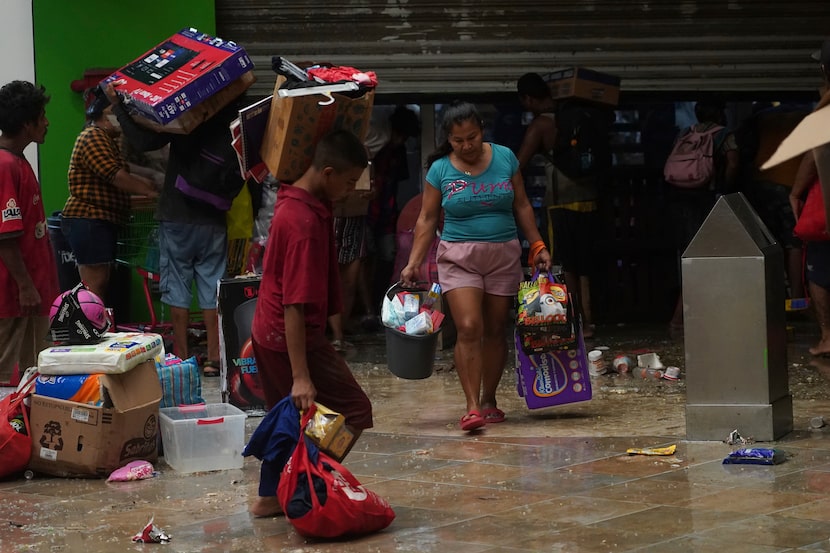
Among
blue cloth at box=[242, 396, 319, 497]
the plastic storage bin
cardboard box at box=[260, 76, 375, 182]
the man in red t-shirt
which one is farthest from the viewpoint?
the man in red t-shirt

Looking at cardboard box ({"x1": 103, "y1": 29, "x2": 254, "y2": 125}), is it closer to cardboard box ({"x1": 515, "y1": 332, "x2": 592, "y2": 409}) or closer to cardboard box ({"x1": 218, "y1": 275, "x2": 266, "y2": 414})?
cardboard box ({"x1": 218, "y1": 275, "x2": 266, "y2": 414})

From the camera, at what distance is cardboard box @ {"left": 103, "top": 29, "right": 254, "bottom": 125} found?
345 inches

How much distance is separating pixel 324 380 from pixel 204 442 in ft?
4.69

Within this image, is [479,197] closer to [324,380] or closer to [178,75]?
[324,380]

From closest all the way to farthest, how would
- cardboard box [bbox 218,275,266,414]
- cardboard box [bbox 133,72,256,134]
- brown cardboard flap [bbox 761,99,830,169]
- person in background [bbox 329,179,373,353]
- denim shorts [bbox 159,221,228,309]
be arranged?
brown cardboard flap [bbox 761,99,830,169] < cardboard box [bbox 218,275,266,414] < cardboard box [bbox 133,72,256,134] < denim shorts [bbox 159,221,228,309] < person in background [bbox 329,179,373,353]

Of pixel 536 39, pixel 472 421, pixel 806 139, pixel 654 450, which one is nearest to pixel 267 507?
pixel 472 421

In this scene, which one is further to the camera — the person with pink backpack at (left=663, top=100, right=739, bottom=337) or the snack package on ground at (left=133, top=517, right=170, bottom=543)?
the person with pink backpack at (left=663, top=100, right=739, bottom=337)

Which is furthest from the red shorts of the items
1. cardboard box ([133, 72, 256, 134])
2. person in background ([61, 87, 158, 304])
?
person in background ([61, 87, 158, 304])

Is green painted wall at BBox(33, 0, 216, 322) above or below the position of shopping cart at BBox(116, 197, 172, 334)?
above

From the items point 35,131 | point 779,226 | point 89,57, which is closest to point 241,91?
point 35,131

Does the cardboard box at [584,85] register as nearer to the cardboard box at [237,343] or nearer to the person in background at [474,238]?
the person in background at [474,238]

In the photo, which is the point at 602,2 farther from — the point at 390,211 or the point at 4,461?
the point at 4,461

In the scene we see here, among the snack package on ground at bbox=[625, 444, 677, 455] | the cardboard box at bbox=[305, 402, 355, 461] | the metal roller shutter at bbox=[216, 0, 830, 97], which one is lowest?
the snack package on ground at bbox=[625, 444, 677, 455]

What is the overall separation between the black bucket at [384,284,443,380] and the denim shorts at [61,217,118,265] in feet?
9.70
